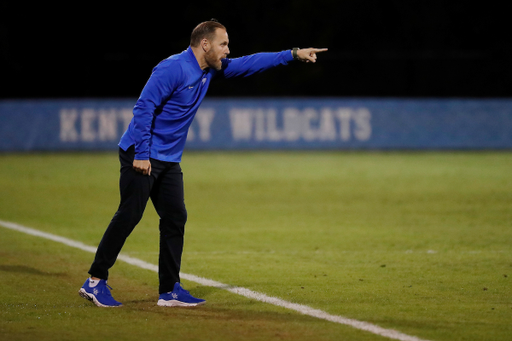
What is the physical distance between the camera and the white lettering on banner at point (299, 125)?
914 inches

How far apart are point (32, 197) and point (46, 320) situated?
Result: 802 centimetres

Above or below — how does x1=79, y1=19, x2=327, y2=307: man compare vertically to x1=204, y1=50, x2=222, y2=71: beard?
below

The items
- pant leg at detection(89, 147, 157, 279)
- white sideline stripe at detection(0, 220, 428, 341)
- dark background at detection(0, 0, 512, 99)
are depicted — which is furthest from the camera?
dark background at detection(0, 0, 512, 99)

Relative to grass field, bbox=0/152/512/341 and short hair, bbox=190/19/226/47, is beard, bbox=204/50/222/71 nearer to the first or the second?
short hair, bbox=190/19/226/47

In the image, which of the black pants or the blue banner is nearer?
the black pants

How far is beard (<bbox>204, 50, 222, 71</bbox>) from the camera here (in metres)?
6.14

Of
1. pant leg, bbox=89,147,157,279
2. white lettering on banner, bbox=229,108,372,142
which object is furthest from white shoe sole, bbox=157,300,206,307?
white lettering on banner, bbox=229,108,372,142

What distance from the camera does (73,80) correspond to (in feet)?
86.2

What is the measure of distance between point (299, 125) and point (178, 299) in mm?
17550

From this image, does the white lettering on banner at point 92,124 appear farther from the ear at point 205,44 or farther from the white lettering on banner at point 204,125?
the ear at point 205,44

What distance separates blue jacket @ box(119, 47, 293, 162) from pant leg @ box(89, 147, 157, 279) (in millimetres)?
165

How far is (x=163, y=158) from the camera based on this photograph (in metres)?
6.08

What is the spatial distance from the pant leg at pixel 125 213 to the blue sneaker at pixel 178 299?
495 mm

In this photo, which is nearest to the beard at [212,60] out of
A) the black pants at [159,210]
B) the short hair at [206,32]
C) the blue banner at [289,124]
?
the short hair at [206,32]
